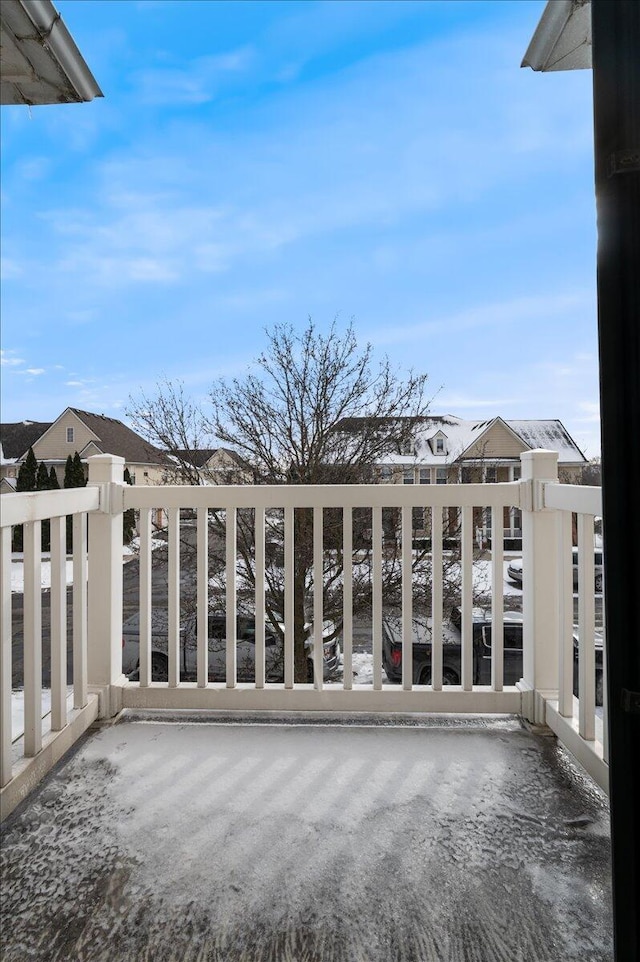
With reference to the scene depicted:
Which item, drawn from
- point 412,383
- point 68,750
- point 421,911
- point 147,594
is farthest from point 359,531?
point 421,911

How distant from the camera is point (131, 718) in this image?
1.84 meters

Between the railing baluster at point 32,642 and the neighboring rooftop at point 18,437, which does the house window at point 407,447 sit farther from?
the railing baluster at point 32,642

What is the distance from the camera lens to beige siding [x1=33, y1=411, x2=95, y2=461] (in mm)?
1995

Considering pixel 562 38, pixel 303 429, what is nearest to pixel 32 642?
pixel 562 38

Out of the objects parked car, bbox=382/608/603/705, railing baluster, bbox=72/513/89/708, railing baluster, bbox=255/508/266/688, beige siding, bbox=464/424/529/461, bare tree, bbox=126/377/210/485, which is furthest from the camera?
bare tree, bbox=126/377/210/485

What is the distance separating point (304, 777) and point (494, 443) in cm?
259

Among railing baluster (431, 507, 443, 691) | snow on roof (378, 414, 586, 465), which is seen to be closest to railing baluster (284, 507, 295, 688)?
railing baluster (431, 507, 443, 691)

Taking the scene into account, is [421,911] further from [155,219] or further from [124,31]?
[155,219]

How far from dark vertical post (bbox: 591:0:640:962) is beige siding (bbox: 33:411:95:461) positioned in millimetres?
1826

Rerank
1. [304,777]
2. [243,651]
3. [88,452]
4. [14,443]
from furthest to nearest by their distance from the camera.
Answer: [243,651] → [88,452] → [14,443] → [304,777]

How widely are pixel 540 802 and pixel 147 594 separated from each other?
138 cm

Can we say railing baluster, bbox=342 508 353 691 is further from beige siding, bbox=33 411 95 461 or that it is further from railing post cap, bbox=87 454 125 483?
beige siding, bbox=33 411 95 461

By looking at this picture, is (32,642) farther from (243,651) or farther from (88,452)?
(243,651)

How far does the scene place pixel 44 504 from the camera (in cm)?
147
